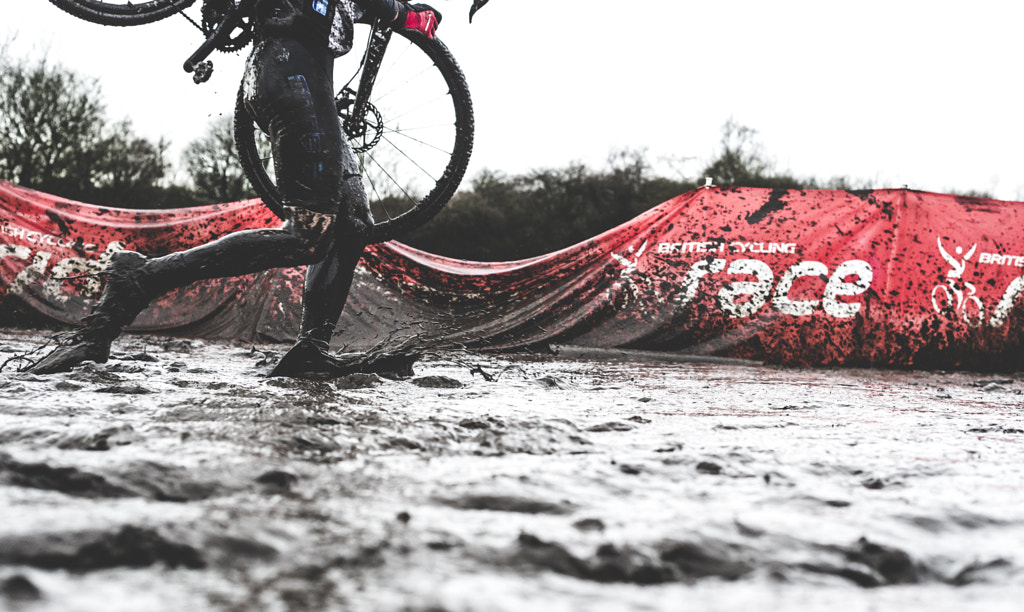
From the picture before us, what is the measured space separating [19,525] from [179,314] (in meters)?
7.38

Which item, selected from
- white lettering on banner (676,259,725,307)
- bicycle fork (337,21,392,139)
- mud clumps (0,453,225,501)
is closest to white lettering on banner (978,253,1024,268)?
white lettering on banner (676,259,725,307)

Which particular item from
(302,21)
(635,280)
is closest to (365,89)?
(302,21)

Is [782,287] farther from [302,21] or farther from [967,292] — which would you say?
[302,21]

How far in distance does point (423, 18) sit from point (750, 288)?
458 centimetres

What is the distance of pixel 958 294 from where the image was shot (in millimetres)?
6547

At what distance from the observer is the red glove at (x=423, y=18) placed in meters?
3.09

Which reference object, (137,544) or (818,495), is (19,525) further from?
(818,495)

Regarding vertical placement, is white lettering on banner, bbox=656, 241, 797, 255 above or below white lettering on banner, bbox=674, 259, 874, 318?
above

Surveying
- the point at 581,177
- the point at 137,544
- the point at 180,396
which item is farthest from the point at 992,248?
the point at 581,177

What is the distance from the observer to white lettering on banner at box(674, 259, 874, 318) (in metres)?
6.51

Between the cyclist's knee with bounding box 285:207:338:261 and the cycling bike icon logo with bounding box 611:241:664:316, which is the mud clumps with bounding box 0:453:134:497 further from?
the cycling bike icon logo with bounding box 611:241:664:316

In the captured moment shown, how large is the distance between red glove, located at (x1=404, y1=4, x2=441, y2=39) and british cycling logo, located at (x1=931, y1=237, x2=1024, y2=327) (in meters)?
5.67

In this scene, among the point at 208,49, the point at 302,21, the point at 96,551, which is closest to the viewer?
the point at 96,551

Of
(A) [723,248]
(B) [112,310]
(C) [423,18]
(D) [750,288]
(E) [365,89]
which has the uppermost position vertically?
(C) [423,18]
